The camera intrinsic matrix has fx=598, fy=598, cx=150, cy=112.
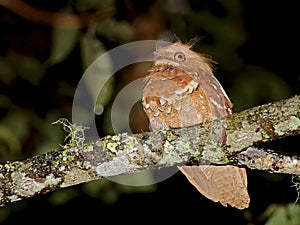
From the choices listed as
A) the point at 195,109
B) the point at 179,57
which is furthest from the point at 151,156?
the point at 179,57

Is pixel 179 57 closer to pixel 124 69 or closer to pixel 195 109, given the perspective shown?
pixel 195 109

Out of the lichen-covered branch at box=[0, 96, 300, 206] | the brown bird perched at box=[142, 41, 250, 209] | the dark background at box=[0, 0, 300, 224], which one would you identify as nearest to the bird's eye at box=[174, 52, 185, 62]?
the brown bird perched at box=[142, 41, 250, 209]

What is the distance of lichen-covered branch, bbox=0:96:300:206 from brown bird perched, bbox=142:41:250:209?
0.39 metres

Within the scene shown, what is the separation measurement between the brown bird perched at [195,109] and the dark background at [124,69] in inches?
18.1

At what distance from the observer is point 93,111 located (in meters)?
2.18

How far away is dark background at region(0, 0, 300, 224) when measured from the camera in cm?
221

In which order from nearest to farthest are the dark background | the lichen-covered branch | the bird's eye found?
1. the lichen-covered branch
2. the bird's eye
3. the dark background

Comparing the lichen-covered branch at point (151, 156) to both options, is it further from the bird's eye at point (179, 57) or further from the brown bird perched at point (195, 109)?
the bird's eye at point (179, 57)

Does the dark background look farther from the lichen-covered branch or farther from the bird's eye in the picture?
the lichen-covered branch

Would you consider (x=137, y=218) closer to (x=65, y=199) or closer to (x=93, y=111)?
(x=65, y=199)

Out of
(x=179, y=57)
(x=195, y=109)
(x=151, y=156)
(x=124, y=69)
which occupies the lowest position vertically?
(x=151, y=156)

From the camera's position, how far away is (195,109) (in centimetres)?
158

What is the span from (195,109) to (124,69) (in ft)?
2.64

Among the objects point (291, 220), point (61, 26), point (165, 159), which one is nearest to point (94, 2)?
point (61, 26)
